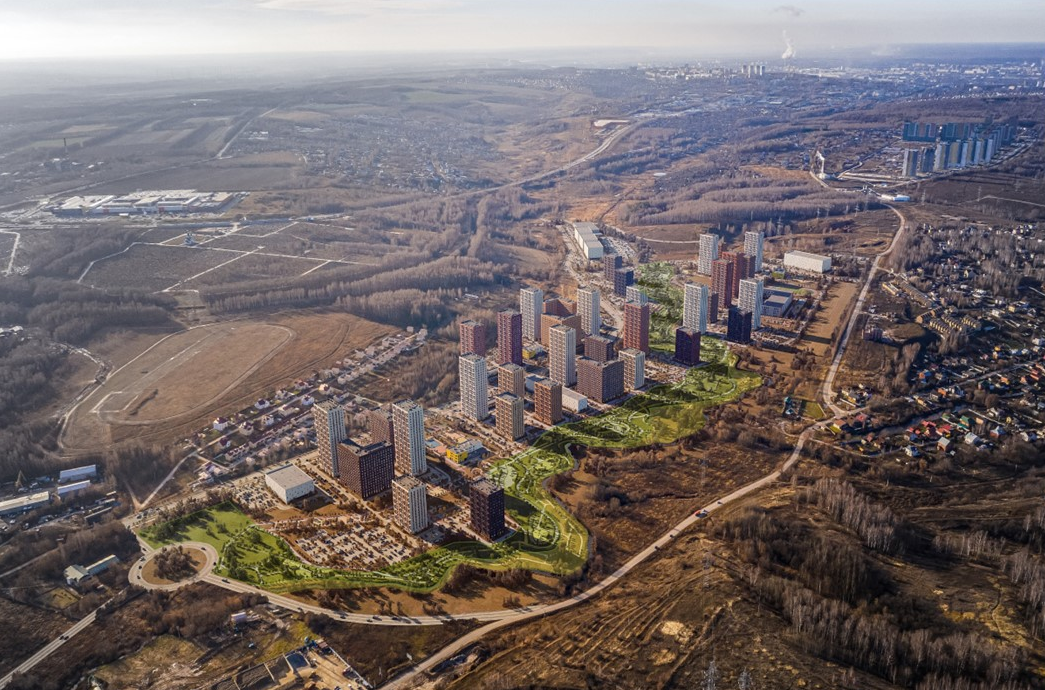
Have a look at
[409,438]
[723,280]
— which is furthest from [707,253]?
[409,438]

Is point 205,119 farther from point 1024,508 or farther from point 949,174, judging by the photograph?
point 1024,508

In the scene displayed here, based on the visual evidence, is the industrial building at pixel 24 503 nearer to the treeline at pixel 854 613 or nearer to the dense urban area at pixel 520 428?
the dense urban area at pixel 520 428

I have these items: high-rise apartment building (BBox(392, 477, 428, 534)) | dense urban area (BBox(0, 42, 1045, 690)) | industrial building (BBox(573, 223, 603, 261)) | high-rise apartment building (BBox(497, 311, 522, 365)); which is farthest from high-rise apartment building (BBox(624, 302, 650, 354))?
high-rise apartment building (BBox(392, 477, 428, 534))

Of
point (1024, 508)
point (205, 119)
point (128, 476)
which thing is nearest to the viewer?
point (1024, 508)

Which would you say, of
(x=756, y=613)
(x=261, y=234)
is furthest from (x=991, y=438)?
(x=261, y=234)

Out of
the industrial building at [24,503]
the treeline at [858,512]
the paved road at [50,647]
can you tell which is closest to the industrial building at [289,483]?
the paved road at [50,647]
